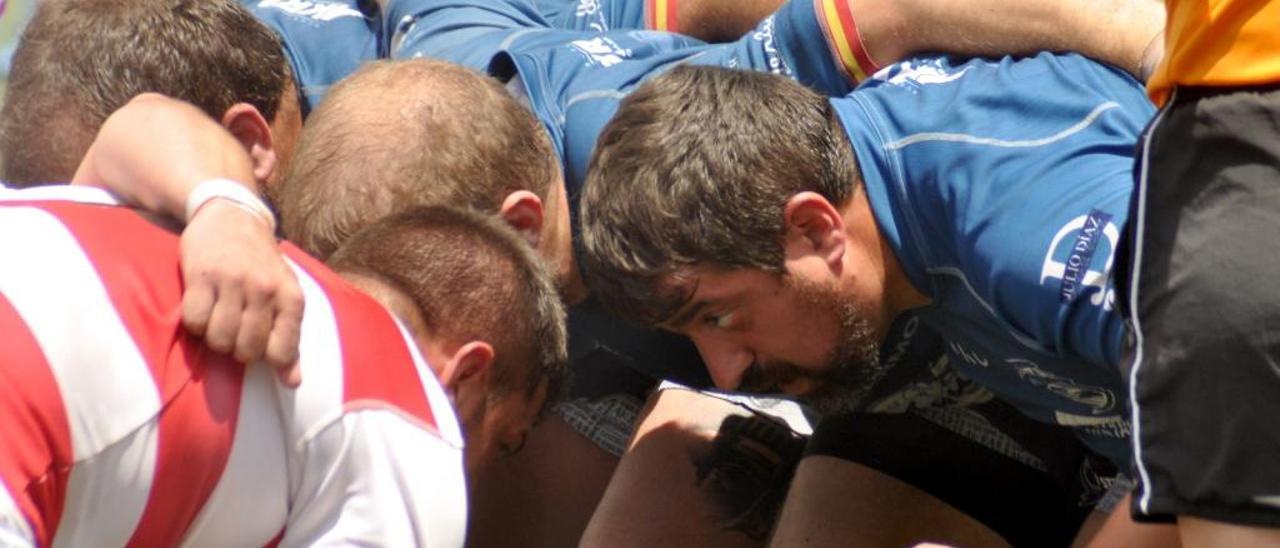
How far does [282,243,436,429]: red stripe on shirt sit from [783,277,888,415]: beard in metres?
0.70

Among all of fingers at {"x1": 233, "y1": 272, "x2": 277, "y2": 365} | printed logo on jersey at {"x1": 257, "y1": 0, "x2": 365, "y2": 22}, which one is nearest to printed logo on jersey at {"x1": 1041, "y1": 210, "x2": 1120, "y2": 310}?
fingers at {"x1": 233, "y1": 272, "x2": 277, "y2": 365}

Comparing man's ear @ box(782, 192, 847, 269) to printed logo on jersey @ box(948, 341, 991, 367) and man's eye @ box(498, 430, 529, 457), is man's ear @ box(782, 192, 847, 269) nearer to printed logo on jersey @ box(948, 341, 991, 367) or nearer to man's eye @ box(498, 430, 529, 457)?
printed logo on jersey @ box(948, 341, 991, 367)

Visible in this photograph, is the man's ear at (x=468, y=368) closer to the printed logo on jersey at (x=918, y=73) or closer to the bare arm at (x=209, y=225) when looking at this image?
the bare arm at (x=209, y=225)

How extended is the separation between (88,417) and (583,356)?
1.35 meters

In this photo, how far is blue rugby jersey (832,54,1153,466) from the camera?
6.98 ft

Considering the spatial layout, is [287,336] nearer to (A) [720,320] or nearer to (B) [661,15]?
(A) [720,320]

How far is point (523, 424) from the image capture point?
230 cm

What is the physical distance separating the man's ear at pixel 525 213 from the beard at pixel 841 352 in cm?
37

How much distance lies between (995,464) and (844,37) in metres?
0.61

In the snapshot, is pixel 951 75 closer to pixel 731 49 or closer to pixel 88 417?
pixel 731 49

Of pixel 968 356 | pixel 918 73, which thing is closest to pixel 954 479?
pixel 968 356

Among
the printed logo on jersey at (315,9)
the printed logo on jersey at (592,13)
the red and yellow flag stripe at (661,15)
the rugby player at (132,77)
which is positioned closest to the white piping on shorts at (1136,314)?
the rugby player at (132,77)

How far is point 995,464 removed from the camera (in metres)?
2.67

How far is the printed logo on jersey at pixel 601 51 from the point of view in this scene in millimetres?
2928
